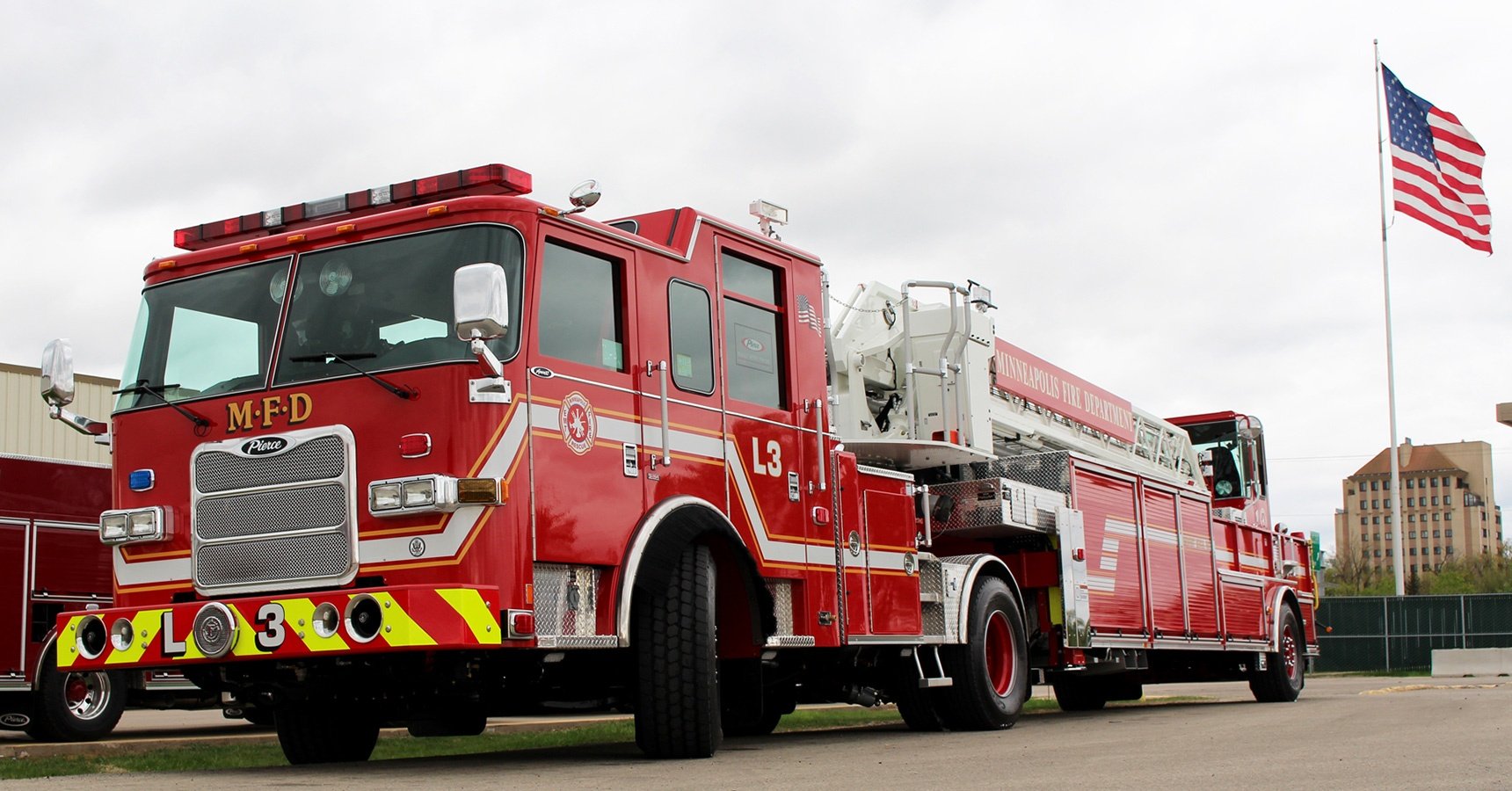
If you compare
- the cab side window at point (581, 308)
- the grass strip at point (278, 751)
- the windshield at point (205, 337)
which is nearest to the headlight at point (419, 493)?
the cab side window at point (581, 308)

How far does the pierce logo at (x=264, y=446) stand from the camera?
786 cm

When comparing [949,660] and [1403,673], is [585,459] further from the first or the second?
[1403,673]

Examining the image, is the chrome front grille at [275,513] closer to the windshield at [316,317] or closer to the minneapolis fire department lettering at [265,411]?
the minneapolis fire department lettering at [265,411]

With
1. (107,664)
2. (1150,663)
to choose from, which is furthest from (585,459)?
(1150,663)

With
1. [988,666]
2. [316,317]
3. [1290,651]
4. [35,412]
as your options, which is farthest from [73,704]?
[35,412]

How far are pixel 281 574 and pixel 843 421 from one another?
5.01 meters

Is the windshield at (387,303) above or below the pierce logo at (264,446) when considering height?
above

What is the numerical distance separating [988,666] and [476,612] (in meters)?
5.58

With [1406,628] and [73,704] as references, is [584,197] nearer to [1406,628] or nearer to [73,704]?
[73,704]

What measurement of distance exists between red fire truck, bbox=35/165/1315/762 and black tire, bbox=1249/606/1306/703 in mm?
7865

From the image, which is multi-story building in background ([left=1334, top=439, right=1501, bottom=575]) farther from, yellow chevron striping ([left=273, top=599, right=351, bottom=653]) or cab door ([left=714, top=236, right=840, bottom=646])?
yellow chevron striping ([left=273, top=599, right=351, bottom=653])

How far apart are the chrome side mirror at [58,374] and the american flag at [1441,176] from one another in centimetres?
2546

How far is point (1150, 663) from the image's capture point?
15.8m

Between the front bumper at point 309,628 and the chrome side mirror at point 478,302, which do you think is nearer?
the chrome side mirror at point 478,302
